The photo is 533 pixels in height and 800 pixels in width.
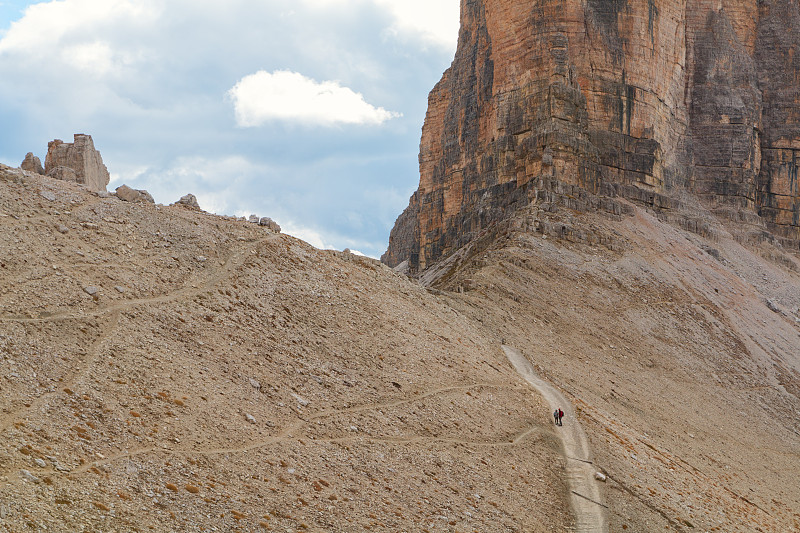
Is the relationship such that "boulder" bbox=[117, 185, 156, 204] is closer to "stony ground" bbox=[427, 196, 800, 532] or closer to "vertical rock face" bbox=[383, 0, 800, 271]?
"stony ground" bbox=[427, 196, 800, 532]

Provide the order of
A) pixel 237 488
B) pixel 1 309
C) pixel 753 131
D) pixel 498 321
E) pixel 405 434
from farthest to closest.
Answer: pixel 753 131 < pixel 498 321 < pixel 405 434 < pixel 1 309 < pixel 237 488

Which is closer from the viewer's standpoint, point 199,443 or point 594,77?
point 199,443

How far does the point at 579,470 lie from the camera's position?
2962 centimetres

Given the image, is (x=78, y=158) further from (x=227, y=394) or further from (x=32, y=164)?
(x=227, y=394)

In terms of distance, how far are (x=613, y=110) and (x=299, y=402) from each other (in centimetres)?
5727

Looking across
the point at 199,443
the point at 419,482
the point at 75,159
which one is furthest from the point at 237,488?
the point at 75,159

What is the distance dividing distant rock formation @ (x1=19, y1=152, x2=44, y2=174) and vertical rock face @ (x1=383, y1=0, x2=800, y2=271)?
4021cm

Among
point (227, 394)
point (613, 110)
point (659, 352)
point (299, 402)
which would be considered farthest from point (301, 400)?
point (613, 110)

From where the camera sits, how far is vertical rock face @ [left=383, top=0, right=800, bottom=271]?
73.8m

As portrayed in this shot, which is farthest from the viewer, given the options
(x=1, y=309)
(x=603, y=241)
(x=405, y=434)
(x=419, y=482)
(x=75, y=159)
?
(x=603, y=241)

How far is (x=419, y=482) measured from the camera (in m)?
25.1

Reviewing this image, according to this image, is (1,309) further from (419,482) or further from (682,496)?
(682,496)

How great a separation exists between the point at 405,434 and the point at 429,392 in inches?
→ 139

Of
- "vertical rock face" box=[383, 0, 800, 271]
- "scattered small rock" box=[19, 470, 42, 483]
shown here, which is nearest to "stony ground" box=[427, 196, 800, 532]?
"vertical rock face" box=[383, 0, 800, 271]
